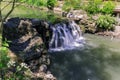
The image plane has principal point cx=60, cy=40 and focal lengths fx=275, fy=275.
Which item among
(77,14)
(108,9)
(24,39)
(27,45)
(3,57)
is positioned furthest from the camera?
(108,9)

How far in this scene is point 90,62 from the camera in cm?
2173

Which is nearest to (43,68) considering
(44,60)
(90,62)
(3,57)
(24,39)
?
(44,60)

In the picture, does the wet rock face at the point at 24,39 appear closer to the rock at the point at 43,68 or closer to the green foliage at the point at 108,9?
the rock at the point at 43,68

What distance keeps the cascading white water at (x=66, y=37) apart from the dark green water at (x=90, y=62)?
1.03 meters

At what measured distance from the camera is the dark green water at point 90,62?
1916cm

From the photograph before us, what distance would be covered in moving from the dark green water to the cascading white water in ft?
3.39

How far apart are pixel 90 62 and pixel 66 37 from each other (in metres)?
5.03

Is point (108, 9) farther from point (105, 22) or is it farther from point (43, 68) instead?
point (43, 68)

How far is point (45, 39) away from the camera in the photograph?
23.2 meters

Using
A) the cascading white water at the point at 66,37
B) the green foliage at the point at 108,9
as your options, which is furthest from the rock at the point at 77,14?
the green foliage at the point at 108,9

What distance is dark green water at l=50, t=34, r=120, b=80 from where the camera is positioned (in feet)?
62.8

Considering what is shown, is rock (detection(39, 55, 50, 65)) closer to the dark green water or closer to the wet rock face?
the wet rock face

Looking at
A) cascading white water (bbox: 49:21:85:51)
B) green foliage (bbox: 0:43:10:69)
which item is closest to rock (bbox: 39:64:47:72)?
cascading white water (bbox: 49:21:85:51)

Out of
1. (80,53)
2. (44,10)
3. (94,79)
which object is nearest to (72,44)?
(80,53)
